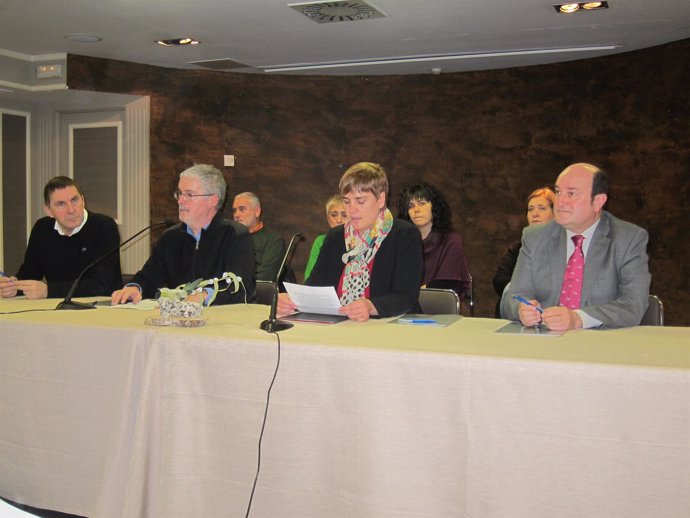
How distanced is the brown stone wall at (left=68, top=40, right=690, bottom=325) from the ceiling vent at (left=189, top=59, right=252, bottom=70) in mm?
267

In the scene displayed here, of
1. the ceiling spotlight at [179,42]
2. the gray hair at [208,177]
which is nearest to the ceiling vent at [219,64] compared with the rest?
the ceiling spotlight at [179,42]

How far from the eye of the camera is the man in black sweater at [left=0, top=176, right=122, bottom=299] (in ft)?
11.0

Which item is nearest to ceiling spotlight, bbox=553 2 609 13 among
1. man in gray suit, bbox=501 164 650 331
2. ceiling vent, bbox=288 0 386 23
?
ceiling vent, bbox=288 0 386 23

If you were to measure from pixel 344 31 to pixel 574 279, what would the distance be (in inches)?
132

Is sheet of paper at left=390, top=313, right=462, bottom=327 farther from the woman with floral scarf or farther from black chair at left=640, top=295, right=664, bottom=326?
black chair at left=640, top=295, right=664, bottom=326

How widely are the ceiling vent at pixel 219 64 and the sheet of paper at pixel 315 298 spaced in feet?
14.3

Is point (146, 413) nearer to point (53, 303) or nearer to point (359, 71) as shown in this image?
point (53, 303)

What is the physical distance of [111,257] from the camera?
3432mm

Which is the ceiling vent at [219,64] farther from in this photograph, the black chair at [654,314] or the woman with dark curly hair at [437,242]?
the black chair at [654,314]

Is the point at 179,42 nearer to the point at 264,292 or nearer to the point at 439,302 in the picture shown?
the point at 264,292

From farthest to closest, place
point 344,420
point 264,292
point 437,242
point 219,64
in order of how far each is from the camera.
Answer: point 219,64
point 437,242
point 264,292
point 344,420

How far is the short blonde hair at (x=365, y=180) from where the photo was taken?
2.84m

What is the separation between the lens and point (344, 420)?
1887mm

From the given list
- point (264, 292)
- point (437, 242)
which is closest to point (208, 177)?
point (264, 292)
